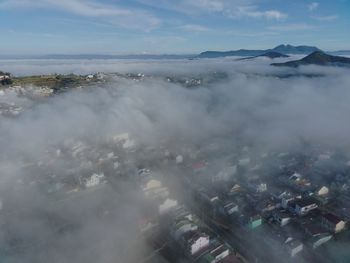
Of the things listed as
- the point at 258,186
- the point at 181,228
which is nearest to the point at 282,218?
the point at 258,186

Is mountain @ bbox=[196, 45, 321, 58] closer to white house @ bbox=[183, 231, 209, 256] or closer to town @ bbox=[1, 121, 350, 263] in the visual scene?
town @ bbox=[1, 121, 350, 263]

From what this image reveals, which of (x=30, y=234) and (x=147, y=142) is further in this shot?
(x=147, y=142)

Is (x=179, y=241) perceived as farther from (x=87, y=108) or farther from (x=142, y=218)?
(x=87, y=108)

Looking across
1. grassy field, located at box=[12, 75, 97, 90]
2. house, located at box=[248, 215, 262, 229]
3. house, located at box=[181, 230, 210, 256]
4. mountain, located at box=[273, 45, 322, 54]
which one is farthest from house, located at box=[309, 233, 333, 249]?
mountain, located at box=[273, 45, 322, 54]

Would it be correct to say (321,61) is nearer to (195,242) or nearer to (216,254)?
(195,242)

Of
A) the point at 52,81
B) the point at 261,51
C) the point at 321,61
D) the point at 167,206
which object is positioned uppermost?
the point at 261,51

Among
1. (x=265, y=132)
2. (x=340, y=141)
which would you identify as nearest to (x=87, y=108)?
(x=265, y=132)

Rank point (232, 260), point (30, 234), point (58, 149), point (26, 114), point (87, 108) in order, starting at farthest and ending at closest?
A: point (87, 108), point (26, 114), point (58, 149), point (30, 234), point (232, 260)
